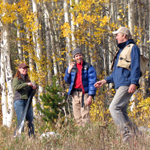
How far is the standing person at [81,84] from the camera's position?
190 inches

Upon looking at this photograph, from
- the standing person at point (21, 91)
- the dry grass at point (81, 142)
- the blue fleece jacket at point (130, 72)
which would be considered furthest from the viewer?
the standing person at point (21, 91)

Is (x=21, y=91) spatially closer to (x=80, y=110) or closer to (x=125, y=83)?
(x=80, y=110)

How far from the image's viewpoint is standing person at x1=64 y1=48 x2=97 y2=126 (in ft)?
15.9

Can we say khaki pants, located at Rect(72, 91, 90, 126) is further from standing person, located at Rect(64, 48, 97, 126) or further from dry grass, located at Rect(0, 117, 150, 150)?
dry grass, located at Rect(0, 117, 150, 150)

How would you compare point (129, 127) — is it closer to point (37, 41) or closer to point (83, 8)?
point (83, 8)

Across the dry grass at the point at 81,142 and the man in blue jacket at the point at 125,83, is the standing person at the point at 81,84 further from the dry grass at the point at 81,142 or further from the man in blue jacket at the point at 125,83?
the man in blue jacket at the point at 125,83

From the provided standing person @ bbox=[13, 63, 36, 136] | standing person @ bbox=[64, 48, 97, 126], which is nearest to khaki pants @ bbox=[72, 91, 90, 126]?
standing person @ bbox=[64, 48, 97, 126]

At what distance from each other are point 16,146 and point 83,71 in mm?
2079

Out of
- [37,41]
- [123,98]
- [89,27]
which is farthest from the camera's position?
[37,41]

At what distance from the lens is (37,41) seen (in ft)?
26.7

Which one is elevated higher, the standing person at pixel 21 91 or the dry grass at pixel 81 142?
the standing person at pixel 21 91

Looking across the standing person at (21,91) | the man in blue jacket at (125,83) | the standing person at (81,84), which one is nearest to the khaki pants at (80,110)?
the standing person at (81,84)

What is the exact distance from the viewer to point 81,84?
190 inches

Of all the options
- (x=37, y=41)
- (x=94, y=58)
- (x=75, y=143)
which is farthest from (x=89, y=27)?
(x=75, y=143)
